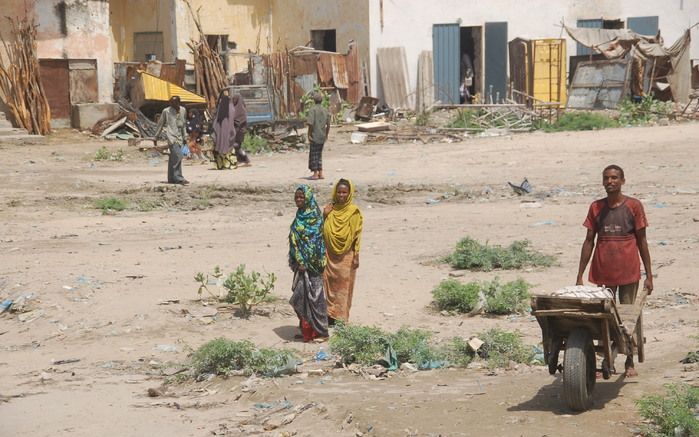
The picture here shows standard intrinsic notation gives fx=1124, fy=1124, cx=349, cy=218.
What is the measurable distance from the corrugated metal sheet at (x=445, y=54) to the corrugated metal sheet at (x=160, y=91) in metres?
6.46

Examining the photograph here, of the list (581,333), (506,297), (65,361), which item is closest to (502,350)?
(581,333)

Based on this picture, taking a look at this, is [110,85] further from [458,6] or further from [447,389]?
[447,389]

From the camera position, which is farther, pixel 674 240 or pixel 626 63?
pixel 626 63

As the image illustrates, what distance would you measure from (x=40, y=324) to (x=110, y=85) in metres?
18.1

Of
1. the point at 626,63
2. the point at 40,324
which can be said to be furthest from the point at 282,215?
the point at 626,63

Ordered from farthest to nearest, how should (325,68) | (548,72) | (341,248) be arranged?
1. (548,72)
2. (325,68)
3. (341,248)

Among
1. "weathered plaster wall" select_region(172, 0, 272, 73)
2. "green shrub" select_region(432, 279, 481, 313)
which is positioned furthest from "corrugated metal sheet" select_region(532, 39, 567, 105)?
"green shrub" select_region(432, 279, 481, 313)

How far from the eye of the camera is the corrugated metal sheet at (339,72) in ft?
90.1

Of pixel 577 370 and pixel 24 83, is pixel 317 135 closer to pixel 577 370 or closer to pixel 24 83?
pixel 24 83

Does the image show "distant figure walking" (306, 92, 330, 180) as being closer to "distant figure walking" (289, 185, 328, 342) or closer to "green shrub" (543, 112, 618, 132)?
"green shrub" (543, 112, 618, 132)

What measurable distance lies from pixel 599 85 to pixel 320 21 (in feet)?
24.2

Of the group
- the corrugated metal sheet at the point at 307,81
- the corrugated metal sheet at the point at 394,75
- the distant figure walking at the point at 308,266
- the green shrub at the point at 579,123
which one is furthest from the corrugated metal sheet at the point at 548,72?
the distant figure walking at the point at 308,266

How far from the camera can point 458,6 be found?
93.9 ft

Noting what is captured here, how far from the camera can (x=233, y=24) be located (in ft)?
98.9
